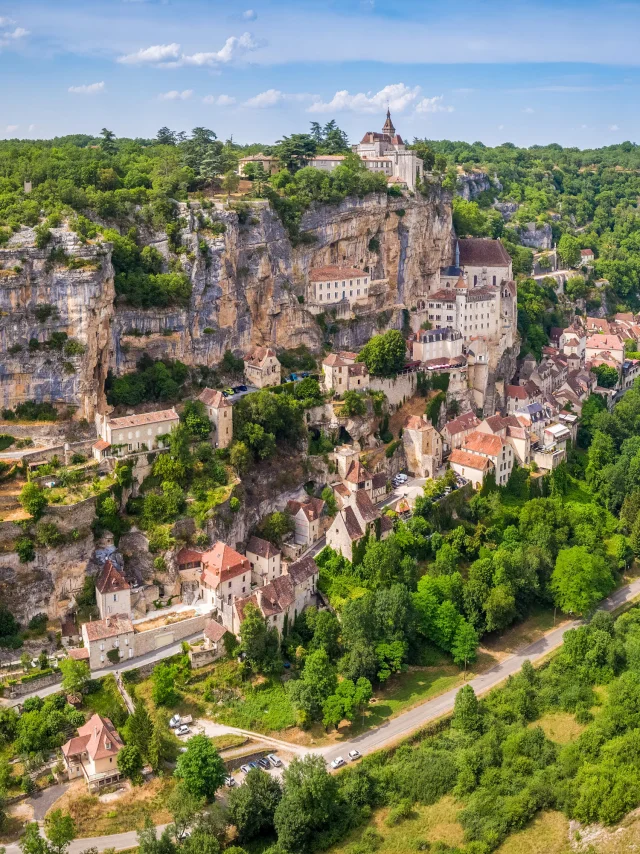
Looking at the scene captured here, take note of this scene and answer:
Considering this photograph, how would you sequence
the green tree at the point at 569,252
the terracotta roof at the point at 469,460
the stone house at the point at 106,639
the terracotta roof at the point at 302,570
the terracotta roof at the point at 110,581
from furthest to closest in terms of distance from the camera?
the green tree at the point at 569,252 → the terracotta roof at the point at 469,460 → the terracotta roof at the point at 302,570 → the terracotta roof at the point at 110,581 → the stone house at the point at 106,639

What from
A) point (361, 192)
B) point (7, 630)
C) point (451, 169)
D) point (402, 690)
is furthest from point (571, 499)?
point (451, 169)

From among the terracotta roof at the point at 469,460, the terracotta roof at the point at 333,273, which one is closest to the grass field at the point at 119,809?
the terracotta roof at the point at 469,460

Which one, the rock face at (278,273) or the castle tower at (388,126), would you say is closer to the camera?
the rock face at (278,273)

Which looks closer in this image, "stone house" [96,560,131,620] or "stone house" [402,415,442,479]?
"stone house" [96,560,131,620]

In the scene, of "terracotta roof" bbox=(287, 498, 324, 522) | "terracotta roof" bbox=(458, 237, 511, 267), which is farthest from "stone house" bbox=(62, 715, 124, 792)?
"terracotta roof" bbox=(458, 237, 511, 267)

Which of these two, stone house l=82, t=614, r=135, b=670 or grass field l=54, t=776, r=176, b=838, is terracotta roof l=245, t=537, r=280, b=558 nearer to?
stone house l=82, t=614, r=135, b=670

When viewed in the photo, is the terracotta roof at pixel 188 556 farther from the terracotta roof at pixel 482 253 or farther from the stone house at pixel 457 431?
the terracotta roof at pixel 482 253
